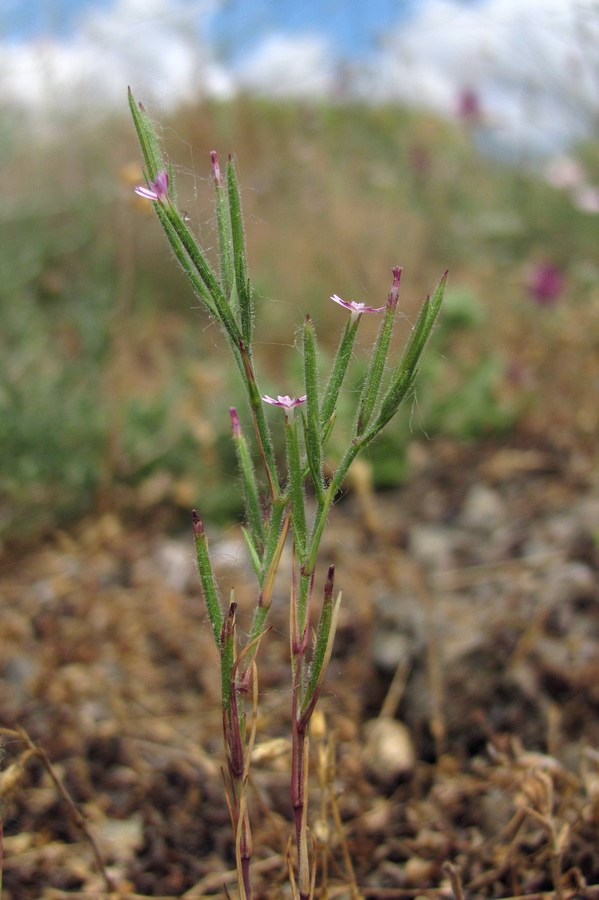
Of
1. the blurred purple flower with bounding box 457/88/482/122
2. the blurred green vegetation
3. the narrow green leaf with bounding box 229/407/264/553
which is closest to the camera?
the narrow green leaf with bounding box 229/407/264/553

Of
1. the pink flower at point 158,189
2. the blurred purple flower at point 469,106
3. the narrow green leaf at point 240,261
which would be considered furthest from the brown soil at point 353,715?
the blurred purple flower at point 469,106

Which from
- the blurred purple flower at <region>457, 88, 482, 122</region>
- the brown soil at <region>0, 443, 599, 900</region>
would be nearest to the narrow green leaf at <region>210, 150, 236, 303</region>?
the brown soil at <region>0, 443, 599, 900</region>

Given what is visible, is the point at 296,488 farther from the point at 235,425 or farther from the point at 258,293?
the point at 258,293

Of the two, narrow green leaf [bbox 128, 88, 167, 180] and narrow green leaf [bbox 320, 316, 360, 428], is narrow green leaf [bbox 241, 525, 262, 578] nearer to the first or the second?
narrow green leaf [bbox 320, 316, 360, 428]

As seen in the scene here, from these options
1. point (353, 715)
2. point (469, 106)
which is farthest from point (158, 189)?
point (469, 106)

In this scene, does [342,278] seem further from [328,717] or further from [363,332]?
[328,717]

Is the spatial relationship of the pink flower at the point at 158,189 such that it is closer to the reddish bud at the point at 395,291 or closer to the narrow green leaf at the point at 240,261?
the narrow green leaf at the point at 240,261
